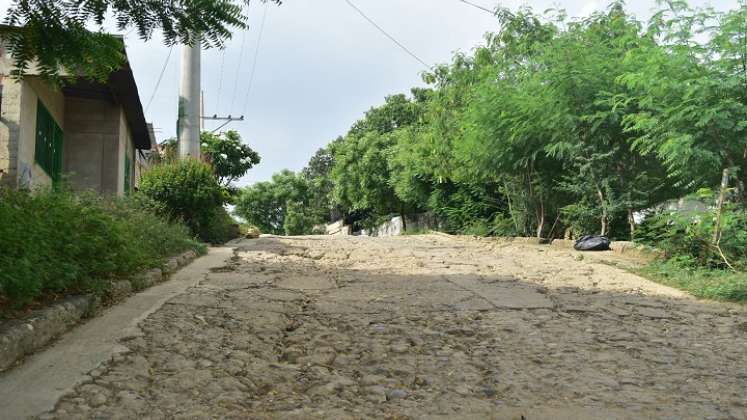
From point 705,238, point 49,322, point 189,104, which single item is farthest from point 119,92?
point 705,238

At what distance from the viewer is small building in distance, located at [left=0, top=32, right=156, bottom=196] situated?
30.0 ft

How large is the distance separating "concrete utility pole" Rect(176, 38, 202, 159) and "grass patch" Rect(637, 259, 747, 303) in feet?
33.1

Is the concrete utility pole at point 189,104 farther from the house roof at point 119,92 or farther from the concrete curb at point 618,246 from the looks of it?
the concrete curb at point 618,246

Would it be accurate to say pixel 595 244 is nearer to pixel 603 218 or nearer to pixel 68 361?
pixel 603 218

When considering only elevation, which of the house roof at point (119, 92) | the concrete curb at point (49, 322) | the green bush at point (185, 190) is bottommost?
the concrete curb at point (49, 322)

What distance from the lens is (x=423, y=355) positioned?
3646 mm

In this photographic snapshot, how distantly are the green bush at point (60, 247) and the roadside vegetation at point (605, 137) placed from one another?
563 cm

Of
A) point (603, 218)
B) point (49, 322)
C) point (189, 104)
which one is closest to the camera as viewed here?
point (49, 322)

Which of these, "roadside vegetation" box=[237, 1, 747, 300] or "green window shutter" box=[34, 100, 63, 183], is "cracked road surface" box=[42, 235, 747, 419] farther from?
"green window shutter" box=[34, 100, 63, 183]

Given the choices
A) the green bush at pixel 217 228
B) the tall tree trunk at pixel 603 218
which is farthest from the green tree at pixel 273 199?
the tall tree trunk at pixel 603 218

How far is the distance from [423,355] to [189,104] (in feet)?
38.9

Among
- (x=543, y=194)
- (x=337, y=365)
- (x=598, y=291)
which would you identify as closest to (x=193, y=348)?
(x=337, y=365)

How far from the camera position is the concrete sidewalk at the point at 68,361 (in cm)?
252

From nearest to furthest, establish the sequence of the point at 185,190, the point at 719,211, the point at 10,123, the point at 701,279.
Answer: the point at 701,279 < the point at 719,211 < the point at 10,123 < the point at 185,190
